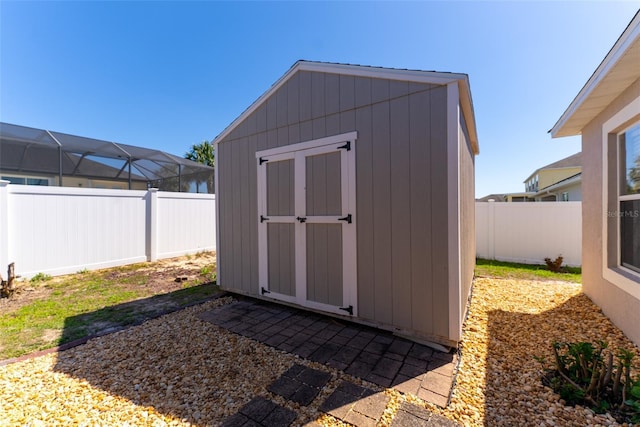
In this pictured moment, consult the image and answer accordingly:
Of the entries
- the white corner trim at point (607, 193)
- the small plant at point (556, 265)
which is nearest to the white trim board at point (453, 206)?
the white corner trim at point (607, 193)

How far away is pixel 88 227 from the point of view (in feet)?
19.3

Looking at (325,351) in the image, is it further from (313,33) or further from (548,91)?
(548,91)

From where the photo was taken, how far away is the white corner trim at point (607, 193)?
254 centimetres

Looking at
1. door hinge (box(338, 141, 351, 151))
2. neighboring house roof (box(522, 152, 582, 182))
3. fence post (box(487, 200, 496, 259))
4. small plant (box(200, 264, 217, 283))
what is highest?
neighboring house roof (box(522, 152, 582, 182))

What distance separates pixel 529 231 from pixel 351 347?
6738 millimetres

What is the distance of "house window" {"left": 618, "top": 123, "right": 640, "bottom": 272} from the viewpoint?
8.84 ft

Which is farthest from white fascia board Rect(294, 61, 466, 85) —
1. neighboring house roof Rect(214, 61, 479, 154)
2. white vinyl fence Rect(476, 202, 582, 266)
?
white vinyl fence Rect(476, 202, 582, 266)

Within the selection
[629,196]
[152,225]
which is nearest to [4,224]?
[152,225]

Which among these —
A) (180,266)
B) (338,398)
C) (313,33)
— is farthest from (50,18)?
(338,398)

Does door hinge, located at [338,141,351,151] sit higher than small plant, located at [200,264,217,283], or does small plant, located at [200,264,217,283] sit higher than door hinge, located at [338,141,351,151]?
door hinge, located at [338,141,351,151]

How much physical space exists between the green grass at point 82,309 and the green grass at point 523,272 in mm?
5920

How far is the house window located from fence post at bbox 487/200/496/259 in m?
4.30

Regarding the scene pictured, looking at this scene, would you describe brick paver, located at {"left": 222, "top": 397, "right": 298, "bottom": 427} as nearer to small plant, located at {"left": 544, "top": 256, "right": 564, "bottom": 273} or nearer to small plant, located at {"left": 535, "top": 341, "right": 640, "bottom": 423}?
small plant, located at {"left": 535, "top": 341, "right": 640, "bottom": 423}

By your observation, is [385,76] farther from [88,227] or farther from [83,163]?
[83,163]
